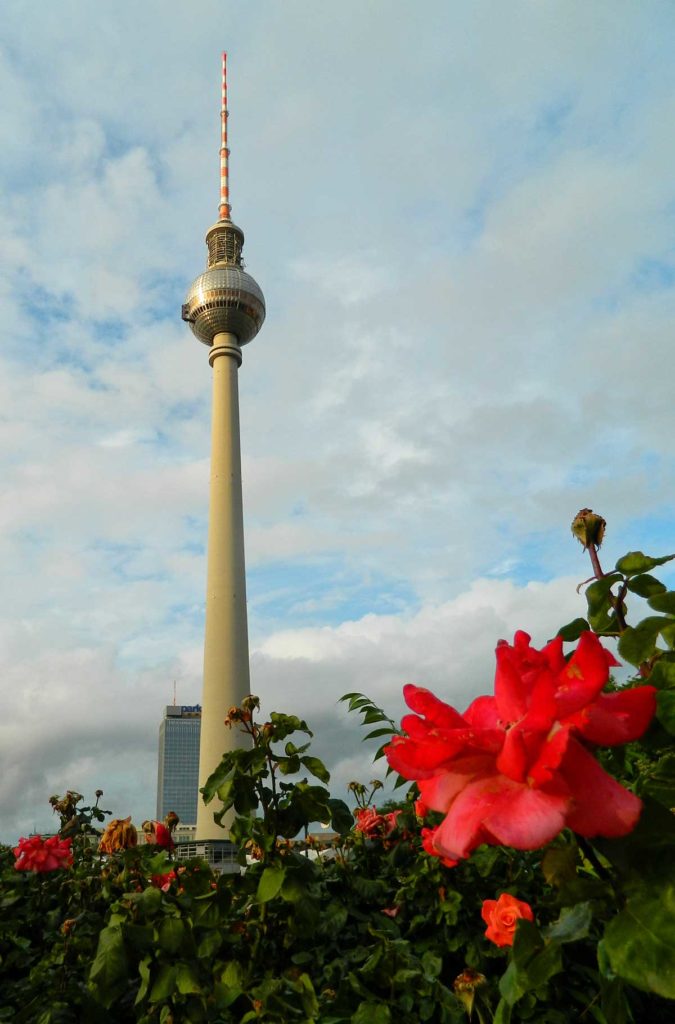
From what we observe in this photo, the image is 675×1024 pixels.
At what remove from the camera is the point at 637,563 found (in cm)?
147

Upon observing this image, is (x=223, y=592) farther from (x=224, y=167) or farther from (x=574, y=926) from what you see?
(x=574, y=926)

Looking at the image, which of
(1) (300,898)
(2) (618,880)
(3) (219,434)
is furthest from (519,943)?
(3) (219,434)

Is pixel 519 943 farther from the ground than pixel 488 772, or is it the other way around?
pixel 488 772

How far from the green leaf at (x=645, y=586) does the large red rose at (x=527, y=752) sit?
53cm

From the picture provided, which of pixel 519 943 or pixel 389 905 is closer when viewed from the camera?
pixel 519 943

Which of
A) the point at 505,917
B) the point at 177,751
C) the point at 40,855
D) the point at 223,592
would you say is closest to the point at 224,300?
the point at 223,592

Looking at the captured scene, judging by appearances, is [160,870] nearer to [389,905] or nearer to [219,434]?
[389,905]

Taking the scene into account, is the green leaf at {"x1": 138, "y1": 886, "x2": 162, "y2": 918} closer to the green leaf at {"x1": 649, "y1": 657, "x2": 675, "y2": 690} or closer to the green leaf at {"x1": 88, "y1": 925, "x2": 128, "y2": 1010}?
the green leaf at {"x1": 88, "y1": 925, "x2": 128, "y2": 1010}

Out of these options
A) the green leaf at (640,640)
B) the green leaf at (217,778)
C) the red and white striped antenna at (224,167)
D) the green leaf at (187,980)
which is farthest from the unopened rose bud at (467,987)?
the red and white striped antenna at (224,167)

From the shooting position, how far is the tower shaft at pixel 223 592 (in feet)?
137

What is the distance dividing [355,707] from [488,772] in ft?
6.89

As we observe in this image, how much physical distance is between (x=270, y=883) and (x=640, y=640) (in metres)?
1.41

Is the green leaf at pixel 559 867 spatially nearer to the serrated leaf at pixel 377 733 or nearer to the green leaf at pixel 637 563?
the green leaf at pixel 637 563

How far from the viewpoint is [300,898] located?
2211mm
